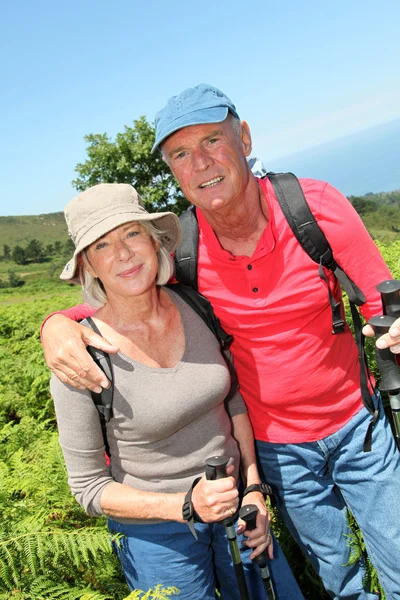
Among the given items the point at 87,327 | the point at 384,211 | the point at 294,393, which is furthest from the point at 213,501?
the point at 384,211

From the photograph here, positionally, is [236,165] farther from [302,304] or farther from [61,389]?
[61,389]

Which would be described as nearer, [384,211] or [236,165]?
[236,165]

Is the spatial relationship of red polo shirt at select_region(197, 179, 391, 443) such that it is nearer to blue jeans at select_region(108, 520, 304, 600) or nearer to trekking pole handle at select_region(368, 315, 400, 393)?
trekking pole handle at select_region(368, 315, 400, 393)

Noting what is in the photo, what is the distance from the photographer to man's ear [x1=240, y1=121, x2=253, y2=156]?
267cm

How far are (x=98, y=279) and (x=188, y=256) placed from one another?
1.73ft

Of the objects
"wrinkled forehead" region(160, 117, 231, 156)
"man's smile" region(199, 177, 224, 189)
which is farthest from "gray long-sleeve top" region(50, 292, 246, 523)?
"wrinkled forehead" region(160, 117, 231, 156)

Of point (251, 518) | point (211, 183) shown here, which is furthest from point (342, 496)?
point (211, 183)

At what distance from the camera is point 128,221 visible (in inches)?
85.6

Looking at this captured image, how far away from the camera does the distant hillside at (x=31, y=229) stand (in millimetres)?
162375

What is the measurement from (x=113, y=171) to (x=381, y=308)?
29481 millimetres

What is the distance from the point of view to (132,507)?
2.06 meters

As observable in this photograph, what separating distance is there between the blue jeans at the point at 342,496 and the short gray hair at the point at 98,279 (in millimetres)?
1118

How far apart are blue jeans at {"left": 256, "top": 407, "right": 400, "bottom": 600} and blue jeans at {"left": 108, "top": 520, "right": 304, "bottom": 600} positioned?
0.43 meters

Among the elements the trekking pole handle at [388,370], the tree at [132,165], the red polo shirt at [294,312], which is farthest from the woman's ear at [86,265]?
the tree at [132,165]
